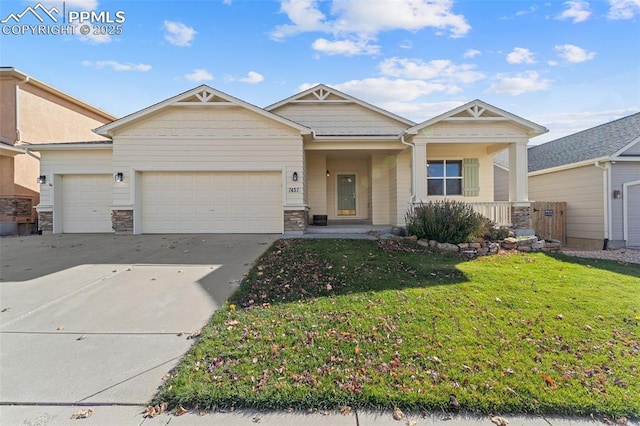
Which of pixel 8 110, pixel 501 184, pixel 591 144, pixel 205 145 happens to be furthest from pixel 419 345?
pixel 8 110

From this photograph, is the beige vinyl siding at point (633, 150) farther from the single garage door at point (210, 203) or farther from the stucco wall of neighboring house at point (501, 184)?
the single garage door at point (210, 203)

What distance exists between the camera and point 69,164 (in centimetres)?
1173

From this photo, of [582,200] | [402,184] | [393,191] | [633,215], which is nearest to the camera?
[633,215]

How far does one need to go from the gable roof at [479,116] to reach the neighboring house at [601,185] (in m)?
2.92

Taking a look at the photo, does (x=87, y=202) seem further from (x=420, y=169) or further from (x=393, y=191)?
(x=420, y=169)

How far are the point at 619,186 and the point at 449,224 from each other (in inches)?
287

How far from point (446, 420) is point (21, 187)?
17.5 meters

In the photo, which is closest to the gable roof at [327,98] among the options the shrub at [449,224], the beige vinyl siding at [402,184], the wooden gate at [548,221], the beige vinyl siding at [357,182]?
the beige vinyl siding at [402,184]

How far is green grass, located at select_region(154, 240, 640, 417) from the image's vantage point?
2625 mm

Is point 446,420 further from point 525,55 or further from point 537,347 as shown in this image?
point 525,55

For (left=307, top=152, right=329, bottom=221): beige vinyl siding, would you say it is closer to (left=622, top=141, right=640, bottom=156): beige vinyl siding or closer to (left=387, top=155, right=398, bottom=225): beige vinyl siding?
(left=387, top=155, right=398, bottom=225): beige vinyl siding

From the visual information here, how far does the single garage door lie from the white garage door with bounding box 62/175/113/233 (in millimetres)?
2151

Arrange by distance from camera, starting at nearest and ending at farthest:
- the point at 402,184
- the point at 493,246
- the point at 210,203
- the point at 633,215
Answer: the point at 493,246 → the point at 633,215 → the point at 210,203 → the point at 402,184

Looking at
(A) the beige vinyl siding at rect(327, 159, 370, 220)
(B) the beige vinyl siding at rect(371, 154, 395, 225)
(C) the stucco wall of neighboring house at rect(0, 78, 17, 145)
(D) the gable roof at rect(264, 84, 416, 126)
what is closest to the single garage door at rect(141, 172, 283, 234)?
(A) the beige vinyl siding at rect(327, 159, 370, 220)
